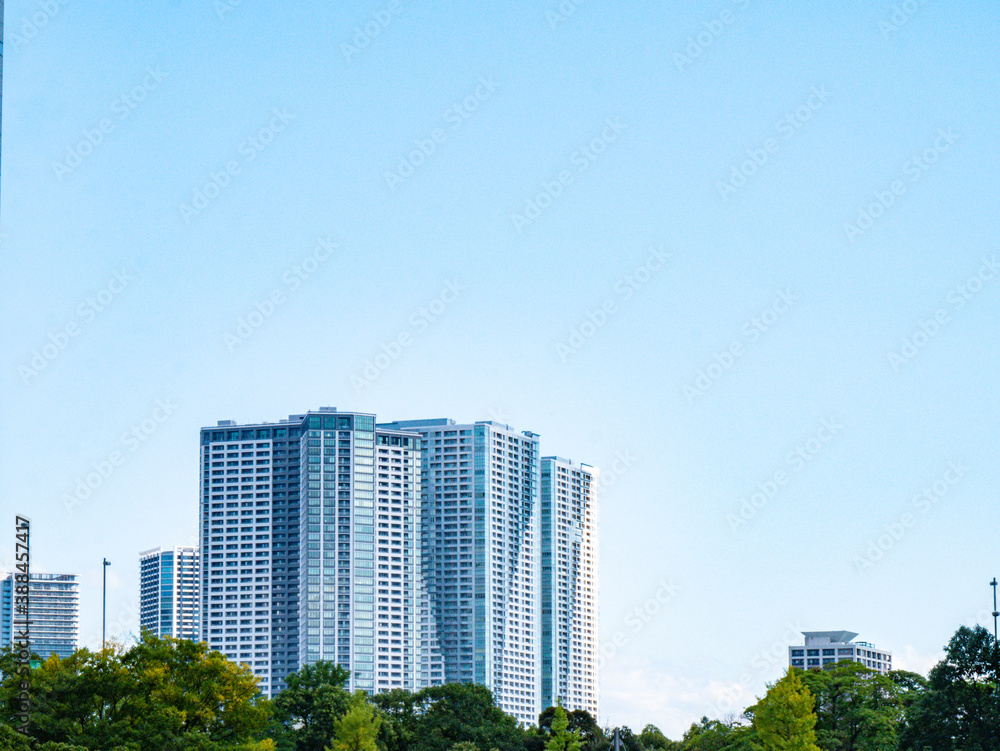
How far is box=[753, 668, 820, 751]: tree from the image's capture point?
59.2m

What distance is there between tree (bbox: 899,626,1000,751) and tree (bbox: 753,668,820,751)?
15.7ft

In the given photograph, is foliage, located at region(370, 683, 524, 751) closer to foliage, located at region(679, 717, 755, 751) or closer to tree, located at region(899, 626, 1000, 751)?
foliage, located at region(679, 717, 755, 751)

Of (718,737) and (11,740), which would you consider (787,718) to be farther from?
(11,740)

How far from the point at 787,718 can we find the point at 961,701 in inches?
288

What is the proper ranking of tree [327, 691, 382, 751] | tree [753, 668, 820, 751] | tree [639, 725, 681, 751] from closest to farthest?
tree [753, 668, 820, 751] → tree [327, 691, 382, 751] → tree [639, 725, 681, 751]

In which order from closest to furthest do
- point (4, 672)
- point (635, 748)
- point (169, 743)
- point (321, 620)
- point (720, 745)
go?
point (169, 743) → point (4, 672) → point (720, 745) → point (635, 748) → point (321, 620)

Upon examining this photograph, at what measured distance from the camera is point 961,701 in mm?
60312

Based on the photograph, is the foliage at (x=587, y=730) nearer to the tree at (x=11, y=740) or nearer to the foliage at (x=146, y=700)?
the foliage at (x=146, y=700)

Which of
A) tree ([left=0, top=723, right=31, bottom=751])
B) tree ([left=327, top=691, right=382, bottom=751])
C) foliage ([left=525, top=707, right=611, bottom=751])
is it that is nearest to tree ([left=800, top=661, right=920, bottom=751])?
foliage ([left=525, top=707, right=611, bottom=751])

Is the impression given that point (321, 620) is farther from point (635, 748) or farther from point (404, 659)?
point (635, 748)

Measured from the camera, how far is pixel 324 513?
194750 mm

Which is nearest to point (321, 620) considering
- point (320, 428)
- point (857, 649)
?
point (320, 428)

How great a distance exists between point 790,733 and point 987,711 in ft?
26.7

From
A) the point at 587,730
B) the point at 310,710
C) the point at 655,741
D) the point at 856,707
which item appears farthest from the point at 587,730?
the point at 856,707
